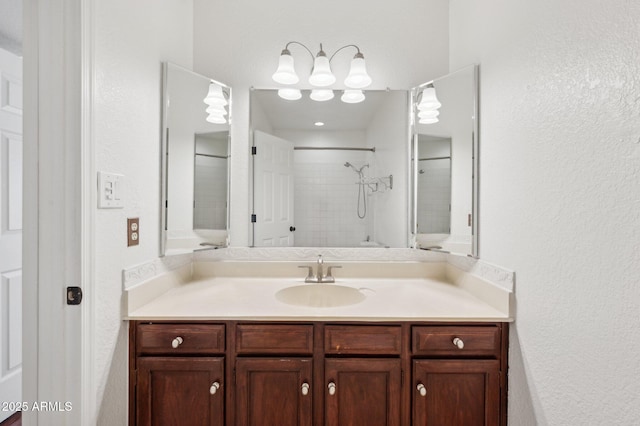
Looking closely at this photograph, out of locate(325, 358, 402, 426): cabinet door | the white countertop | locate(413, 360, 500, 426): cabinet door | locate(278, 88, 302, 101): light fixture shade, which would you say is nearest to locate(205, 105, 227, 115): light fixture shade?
locate(278, 88, 302, 101): light fixture shade

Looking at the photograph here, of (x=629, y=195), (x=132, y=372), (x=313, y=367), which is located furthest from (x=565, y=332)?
(x=132, y=372)

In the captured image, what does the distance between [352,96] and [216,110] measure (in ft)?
2.59

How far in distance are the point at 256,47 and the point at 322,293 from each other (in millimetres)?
1456

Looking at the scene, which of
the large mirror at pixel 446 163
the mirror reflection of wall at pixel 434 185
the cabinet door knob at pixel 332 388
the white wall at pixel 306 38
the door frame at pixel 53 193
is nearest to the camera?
the door frame at pixel 53 193

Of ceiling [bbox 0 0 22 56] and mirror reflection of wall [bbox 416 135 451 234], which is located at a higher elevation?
ceiling [bbox 0 0 22 56]

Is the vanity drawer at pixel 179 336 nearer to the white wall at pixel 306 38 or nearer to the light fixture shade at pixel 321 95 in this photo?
the white wall at pixel 306 38

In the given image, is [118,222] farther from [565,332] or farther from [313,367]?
[565,332]

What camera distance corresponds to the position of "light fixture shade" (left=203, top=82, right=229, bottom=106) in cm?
169

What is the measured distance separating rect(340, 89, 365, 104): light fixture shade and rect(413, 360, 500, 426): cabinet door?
1.40 m

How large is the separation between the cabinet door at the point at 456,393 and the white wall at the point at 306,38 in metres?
1.20

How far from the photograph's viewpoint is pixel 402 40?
177cm

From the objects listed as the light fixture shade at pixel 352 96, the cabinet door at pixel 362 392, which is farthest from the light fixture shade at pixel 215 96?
the cabinet door at pixel 362 392

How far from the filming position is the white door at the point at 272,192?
1.79 metres

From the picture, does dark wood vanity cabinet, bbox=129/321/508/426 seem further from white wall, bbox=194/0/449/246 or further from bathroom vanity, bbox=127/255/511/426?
white wall, bbox=194/0/449/246
